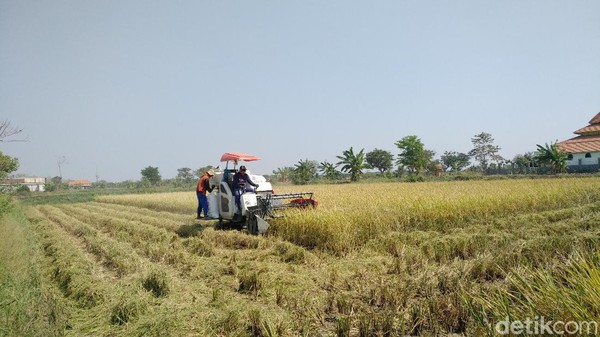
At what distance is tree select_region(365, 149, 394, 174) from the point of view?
7200 cm

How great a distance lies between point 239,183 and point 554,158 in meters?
38.8

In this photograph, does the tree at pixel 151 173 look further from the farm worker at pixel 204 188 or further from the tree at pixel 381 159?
the farm worker at pixel 204 188

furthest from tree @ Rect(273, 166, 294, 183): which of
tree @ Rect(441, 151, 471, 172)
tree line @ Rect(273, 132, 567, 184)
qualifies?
tree @ Rect(441, 151, 471, 172)

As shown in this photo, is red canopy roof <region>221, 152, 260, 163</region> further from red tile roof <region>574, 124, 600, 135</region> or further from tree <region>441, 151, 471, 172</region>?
tree <region>441, 151, 471, 172</region>

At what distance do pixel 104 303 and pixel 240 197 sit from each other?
17.0ft

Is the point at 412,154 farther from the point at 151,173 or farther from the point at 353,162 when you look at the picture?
the point at 151,173

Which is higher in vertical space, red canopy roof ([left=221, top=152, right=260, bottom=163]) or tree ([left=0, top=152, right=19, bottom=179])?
tree ([left=0, top=152, right=19, bottom=179])

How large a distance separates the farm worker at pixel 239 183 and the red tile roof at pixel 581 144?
4278cm

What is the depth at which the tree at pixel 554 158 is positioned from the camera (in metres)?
35.9

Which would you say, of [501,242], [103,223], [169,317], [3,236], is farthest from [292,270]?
[103,223]

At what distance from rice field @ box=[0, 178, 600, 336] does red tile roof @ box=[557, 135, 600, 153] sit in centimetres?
3525

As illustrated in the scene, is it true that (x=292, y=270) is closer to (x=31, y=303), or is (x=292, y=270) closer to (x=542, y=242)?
(x=31, y=303)

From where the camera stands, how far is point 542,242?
655 cm

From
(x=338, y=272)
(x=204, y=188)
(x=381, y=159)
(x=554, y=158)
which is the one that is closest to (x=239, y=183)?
(x=204, y=188)
